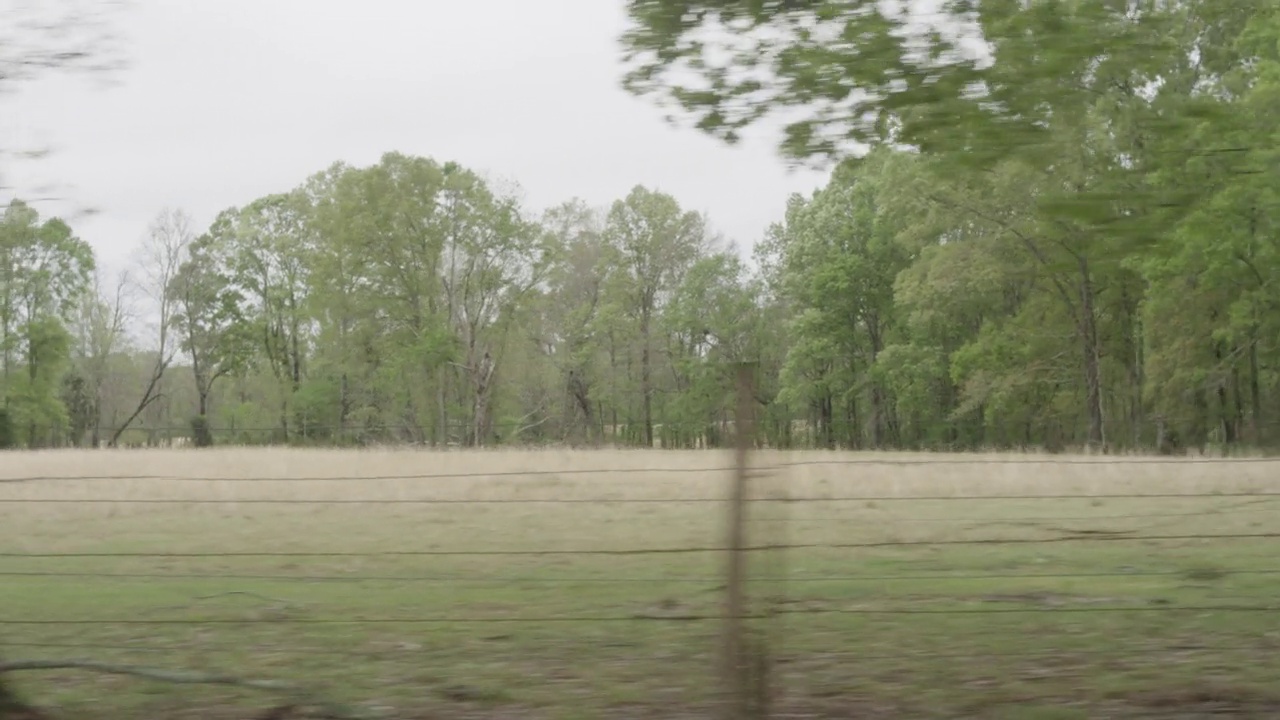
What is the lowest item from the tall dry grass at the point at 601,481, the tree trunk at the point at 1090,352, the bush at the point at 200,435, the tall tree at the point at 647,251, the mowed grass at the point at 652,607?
the mowed grass at the point at 652,607

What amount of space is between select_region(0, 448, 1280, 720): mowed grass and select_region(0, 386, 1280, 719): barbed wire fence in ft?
0.11

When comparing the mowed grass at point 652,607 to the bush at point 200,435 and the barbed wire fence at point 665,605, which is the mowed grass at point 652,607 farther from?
the bush at point 200,435

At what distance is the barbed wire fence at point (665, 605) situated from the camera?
542 cm

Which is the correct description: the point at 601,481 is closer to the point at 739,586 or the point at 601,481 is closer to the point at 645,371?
the point at 739,586

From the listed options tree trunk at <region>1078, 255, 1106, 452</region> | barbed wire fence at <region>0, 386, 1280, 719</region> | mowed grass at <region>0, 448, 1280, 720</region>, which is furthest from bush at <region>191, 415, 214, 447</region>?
barbed wire fence at <region>0, 386, 1280, 719</region>

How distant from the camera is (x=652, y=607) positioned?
824 cm

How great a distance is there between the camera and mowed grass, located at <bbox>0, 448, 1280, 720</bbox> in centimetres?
553

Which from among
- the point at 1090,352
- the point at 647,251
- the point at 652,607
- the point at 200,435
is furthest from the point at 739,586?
the point at 647,251

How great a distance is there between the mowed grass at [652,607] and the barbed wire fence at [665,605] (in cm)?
3

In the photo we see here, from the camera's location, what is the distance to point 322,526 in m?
14.3

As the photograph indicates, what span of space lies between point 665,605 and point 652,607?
120 millimetres

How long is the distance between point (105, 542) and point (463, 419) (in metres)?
40.9

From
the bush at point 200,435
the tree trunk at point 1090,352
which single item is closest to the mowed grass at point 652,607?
the tree trunk at point 1090,352

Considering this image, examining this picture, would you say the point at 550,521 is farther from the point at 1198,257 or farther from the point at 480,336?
the point at 480,336
